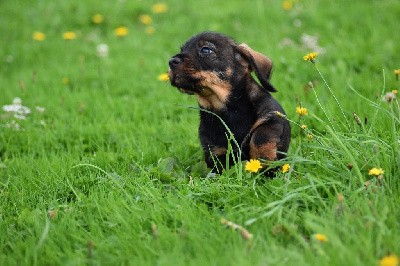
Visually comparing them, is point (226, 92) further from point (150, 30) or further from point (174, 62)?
point (150, 30)

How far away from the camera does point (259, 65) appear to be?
4.51 metres

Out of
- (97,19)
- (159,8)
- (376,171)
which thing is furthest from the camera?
(159,8)

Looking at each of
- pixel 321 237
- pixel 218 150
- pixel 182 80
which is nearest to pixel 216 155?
pixel 218 150

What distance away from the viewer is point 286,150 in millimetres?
4395

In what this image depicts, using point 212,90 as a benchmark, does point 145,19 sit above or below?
below

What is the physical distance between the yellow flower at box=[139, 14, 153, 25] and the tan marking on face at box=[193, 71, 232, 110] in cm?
464

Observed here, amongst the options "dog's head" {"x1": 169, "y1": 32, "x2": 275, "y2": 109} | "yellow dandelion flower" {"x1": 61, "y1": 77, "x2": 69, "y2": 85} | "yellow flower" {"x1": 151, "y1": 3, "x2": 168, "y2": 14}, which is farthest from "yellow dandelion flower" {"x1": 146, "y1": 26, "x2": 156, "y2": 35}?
"dog's head" {"x1": 169, "y1": 32, "x2": 275, "y2": 109}

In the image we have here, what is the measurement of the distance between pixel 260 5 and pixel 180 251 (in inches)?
248

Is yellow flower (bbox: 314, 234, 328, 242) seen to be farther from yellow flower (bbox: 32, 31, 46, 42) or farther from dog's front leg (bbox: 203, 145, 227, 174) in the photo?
yellow flower (bbox: 32, 31, 46, 42)

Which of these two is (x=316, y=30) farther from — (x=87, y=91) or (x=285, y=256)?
(x=285, y=256)

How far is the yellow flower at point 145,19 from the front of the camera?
8.84m

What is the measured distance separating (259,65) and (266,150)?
27.6 inches

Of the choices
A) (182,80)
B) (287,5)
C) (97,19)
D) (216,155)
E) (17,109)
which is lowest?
(17,109)

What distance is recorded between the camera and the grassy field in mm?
3254
